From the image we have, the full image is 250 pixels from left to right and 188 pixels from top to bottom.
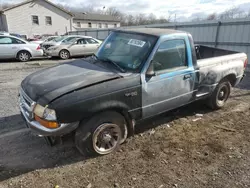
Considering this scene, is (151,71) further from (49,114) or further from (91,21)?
(91,21)

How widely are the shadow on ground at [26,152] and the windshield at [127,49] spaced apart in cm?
141

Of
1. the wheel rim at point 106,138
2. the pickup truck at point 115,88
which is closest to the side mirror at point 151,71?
the pickup truck at point 115,88

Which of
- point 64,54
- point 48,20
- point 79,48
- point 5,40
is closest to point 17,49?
point 5,40

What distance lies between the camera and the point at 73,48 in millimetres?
14102

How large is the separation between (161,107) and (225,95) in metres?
2.28

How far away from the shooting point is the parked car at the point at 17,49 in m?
11.8

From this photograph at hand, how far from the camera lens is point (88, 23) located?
48.0 m

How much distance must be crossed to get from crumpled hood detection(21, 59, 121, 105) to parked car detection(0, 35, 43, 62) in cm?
988

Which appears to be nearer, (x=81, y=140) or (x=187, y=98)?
(x=81, y=140)

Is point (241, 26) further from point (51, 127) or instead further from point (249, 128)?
point (51, 127)

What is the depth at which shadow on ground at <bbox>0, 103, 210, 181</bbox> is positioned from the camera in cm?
304

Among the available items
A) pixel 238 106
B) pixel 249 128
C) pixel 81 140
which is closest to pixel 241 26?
pixel 238 106

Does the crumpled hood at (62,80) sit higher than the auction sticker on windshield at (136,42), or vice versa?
the auction sticker on windshield at (136,42)

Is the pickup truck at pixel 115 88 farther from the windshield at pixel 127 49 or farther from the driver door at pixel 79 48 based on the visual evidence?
the driver door at pixel 79 48
